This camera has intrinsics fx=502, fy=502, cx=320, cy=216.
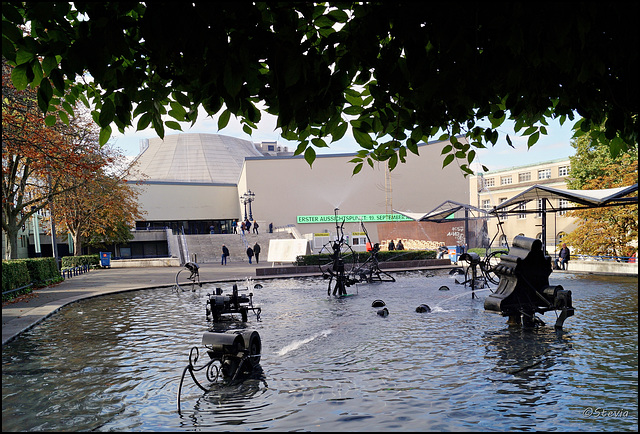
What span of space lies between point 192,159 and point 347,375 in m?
109

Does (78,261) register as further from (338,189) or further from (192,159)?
(192,159)

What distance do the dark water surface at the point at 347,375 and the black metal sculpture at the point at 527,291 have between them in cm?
39

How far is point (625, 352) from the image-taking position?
7.75 metres

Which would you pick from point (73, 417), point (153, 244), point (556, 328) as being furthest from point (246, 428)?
point (153, 244)

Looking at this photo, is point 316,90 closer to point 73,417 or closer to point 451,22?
point 451,22

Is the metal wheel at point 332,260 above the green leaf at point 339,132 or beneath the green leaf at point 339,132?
beneath

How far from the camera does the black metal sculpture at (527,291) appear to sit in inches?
377

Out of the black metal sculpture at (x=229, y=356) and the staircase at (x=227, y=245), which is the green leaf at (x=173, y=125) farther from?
the staircase at (x=227, y=245)

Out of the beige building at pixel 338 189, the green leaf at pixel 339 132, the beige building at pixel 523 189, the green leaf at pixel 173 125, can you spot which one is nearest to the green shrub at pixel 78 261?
the beige building at pixel 338 189

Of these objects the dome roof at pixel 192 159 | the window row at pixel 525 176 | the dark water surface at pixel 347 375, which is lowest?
the dark water surface at pixel 347 375

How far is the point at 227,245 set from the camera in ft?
157

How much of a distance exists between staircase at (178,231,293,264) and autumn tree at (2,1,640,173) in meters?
40.3

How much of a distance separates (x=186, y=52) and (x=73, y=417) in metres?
4.39

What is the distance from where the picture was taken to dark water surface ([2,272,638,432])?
5246 millimetres
